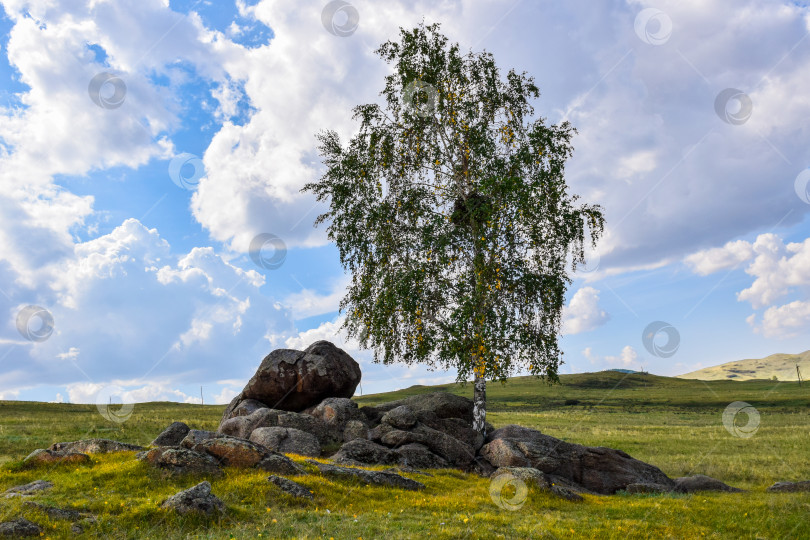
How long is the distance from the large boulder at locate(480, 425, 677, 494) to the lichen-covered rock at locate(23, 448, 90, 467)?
1829cm

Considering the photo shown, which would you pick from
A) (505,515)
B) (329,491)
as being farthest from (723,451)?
(329,491)

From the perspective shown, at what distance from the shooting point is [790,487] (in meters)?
23.5

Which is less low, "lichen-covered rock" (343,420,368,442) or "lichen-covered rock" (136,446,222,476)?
"lichen-covered rock" (136,446,222,476)

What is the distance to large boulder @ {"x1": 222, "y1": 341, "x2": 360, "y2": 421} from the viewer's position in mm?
34594

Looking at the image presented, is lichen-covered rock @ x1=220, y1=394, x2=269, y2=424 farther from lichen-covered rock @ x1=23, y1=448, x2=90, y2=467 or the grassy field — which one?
lichen-covered rock @ x1=23, y1=448, x2=90, y2=467

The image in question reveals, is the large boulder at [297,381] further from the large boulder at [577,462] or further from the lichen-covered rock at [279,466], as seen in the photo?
the lichen-covered rock at [279,466]

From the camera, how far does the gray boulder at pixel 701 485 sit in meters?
24.9

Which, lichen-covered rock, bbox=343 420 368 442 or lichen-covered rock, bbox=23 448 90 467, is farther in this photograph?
lichen-covered rock, bbox=343 420 368 442

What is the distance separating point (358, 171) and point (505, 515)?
78.7 feet

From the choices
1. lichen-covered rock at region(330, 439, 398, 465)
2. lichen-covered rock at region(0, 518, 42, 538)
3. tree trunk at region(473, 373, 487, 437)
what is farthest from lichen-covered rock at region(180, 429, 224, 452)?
tree trunk at region(473, 373, 487, 437)

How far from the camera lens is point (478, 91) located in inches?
1353

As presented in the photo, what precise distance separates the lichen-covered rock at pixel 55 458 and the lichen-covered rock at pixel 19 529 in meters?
7.40

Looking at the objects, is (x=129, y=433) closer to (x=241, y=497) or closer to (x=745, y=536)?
(x=241, y=497)

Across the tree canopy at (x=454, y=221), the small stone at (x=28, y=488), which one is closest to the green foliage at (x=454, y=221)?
the tree canopy at (x=454, y=221)
